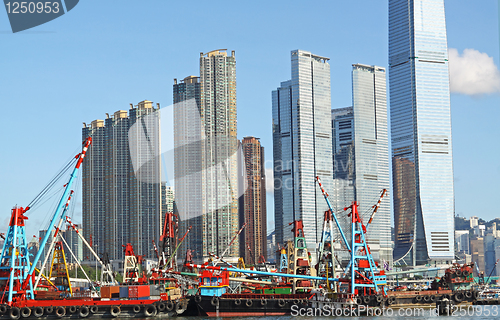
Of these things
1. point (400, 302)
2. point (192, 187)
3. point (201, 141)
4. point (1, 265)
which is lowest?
point (400, 302)

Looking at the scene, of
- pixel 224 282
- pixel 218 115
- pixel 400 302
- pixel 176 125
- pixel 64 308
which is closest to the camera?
pixel 64 308

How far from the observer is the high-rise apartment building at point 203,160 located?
609 ft

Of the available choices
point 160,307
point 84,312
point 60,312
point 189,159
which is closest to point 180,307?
point 160,307

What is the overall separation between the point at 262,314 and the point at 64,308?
25086mm

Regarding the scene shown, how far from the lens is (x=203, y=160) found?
637 feet

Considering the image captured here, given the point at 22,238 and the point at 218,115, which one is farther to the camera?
the point at 218,115

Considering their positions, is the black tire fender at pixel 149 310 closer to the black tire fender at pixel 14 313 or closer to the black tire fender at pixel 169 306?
the black tire fender at pixel 169 306

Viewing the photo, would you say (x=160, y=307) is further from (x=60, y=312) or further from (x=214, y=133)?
(x=214, y=133)

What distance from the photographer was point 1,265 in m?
80.3

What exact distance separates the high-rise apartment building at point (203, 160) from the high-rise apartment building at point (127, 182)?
367 inches

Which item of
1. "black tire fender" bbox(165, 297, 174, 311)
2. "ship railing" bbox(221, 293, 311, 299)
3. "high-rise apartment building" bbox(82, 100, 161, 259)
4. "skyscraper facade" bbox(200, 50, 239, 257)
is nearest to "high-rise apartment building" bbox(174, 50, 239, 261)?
"skyscraper facade" bbox(200, 50, 239, 257)

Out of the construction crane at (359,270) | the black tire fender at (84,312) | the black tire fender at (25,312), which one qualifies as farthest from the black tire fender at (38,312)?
the construction crane at (359,270)

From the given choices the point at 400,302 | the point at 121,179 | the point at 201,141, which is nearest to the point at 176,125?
the point at 201,141

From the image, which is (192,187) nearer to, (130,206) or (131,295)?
(130,206)
